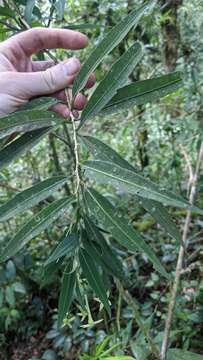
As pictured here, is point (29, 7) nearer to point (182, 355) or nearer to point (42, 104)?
point (42, 104)

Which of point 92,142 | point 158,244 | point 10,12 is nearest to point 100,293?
point 92,142

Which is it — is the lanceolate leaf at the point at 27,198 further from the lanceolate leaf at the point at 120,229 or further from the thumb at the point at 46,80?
the thumb at the point at 46,80

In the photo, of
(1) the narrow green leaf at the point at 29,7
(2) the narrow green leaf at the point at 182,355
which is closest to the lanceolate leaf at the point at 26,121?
(1) the narrow green leaf at the point at 29,7

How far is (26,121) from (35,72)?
26 cm

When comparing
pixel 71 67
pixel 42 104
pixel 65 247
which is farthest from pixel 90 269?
pixel 71 67

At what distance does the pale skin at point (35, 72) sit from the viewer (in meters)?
0.74

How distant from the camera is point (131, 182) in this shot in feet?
1.64

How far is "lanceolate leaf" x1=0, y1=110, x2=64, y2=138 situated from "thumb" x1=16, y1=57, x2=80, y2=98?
0.16m

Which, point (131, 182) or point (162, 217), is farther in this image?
point (162, 217)

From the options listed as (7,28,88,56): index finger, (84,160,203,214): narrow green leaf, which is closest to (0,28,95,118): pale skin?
(7,28,88,56): index finger

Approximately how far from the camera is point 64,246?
1.90 ft

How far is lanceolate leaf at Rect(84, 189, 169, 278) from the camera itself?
1.71 feet

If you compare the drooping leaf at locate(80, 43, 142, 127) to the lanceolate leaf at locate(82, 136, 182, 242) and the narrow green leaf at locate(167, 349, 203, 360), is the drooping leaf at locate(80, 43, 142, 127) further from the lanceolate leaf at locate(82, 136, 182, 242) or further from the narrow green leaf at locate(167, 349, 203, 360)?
the narrow green leaf at locate(167, 349, 203, 360)

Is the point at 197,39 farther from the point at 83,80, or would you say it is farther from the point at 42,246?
the point at 42,246
